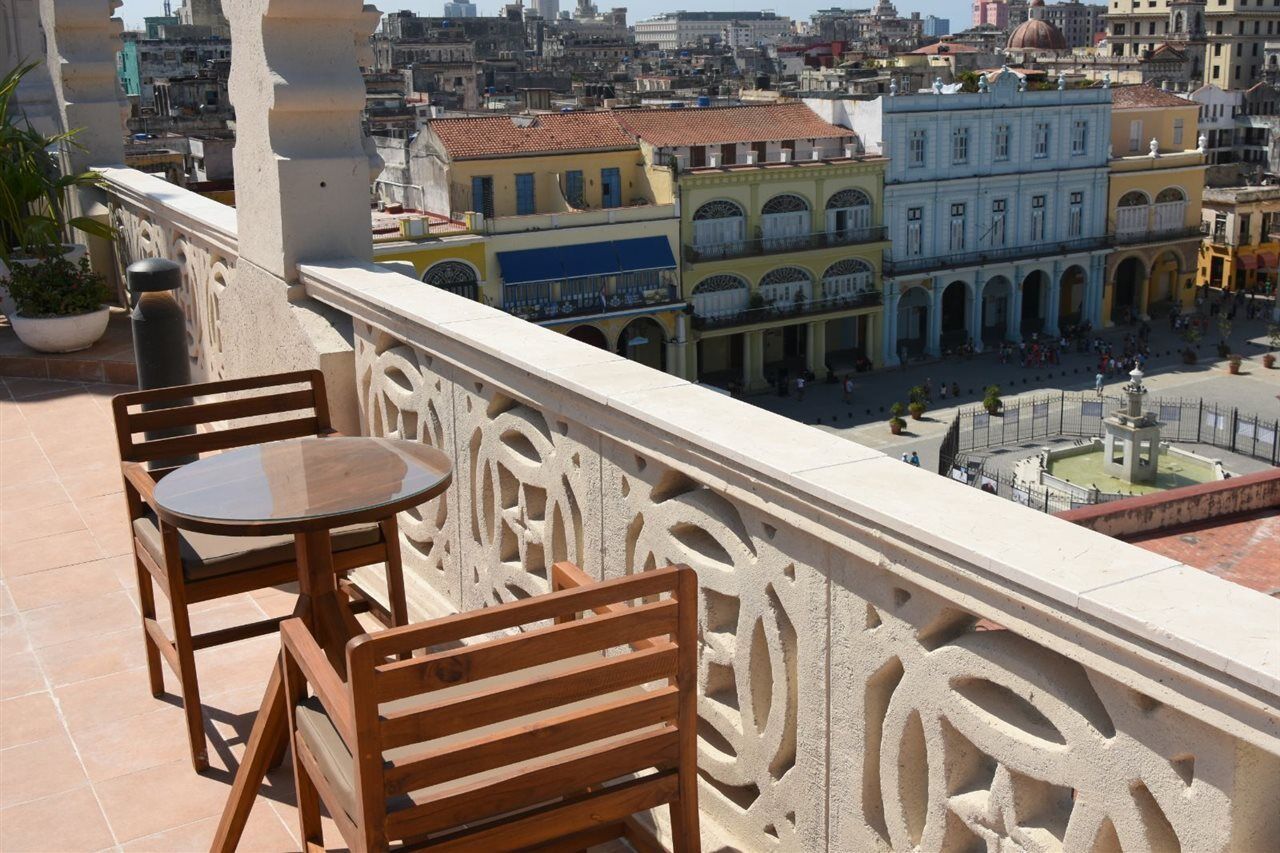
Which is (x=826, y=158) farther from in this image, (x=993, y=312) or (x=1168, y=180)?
(x=1168, y=180)

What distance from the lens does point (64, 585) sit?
14.3 ft

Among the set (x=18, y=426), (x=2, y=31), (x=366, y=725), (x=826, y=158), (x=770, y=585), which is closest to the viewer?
(x=366, y=725)

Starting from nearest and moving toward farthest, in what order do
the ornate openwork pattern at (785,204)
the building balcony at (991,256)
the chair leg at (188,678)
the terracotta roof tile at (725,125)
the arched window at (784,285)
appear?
1. the chair leg at (188,678)
2. the terracotta roof tile at (725,125)
3. the ornate openwork pattern at (785,204)
4. the arched window at (784,285)
5. the building balcony at (991,256)

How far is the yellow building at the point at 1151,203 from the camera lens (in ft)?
122

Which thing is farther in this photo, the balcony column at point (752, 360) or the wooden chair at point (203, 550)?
the balcony column at point (752, 360)

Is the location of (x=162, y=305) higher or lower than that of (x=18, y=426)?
higher

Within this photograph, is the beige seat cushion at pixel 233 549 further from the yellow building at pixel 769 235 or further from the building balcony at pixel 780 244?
the building balcony at pixel 780 244

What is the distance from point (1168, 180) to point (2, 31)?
114 feet

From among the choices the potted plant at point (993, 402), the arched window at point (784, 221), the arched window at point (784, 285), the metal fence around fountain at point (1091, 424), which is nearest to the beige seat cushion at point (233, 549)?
the metal fence around fountain at point (1091, 424)

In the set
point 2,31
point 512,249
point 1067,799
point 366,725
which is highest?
point 2,31

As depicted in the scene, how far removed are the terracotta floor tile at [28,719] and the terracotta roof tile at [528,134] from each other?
25263mm

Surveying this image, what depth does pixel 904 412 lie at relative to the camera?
94.9 feet

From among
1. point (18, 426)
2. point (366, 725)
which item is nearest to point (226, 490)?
point (366, 725)

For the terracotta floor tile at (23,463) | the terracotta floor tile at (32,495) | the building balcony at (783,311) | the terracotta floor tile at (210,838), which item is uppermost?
the terracotta floor tile at (23,463)
